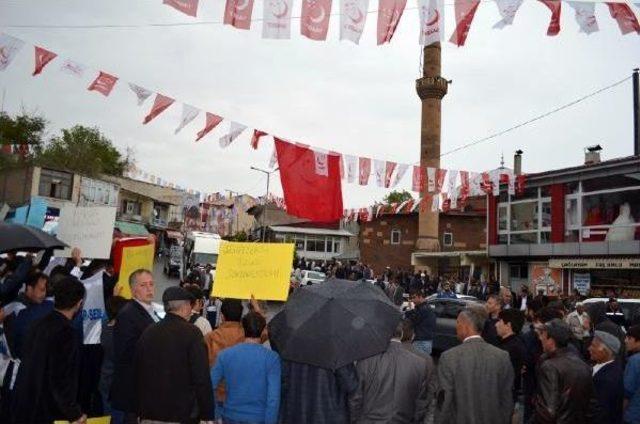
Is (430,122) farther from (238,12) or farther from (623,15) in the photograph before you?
(238,12)

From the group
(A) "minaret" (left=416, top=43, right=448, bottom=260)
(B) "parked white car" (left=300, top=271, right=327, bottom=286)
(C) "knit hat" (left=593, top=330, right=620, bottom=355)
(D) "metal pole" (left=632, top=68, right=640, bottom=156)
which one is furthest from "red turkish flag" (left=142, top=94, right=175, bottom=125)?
(A) "minaret" (left=416, top=43, right=448, bottom=260)

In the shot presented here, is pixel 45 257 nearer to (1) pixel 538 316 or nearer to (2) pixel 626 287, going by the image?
(1) pixel 538 316

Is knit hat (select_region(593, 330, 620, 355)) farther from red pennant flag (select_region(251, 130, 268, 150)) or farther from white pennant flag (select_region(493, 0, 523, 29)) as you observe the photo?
red pennant flag (select_region(251, 130, 268, 150))

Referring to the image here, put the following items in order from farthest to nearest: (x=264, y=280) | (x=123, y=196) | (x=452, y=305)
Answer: (x=123, y=196)
(x=452, y=305)
(x=264, y=280)

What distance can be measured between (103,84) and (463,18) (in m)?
7.86

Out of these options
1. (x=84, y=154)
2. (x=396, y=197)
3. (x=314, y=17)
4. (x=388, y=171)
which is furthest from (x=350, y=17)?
(x=396, y=197)

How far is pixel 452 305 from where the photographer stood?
13711 mm

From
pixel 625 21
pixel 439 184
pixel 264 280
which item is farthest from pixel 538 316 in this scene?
pixel 439 184

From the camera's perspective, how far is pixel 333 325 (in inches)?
165

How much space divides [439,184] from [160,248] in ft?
151

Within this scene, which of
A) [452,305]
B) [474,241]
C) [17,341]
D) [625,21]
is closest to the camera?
[17,341]

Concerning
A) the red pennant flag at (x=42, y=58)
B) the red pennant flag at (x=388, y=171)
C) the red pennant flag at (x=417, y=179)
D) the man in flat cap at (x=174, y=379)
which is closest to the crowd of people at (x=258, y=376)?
the man in flat cap at (x=174, y=379)

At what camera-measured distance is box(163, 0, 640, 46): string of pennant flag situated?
33.2 feet

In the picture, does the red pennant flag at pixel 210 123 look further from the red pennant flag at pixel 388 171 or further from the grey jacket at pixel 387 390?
the grey jacket at pixel 387 390
